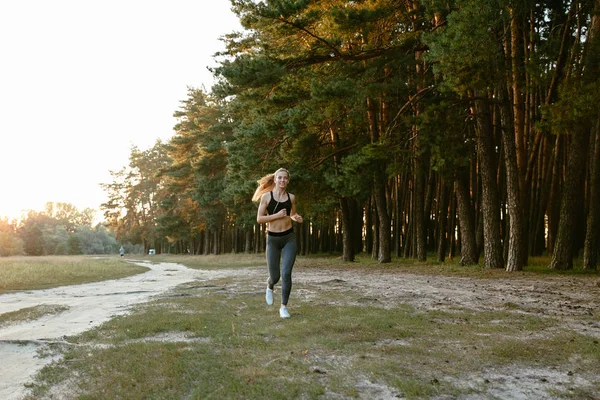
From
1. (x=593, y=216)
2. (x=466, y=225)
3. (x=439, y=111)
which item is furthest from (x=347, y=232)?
(x=593, y=216)

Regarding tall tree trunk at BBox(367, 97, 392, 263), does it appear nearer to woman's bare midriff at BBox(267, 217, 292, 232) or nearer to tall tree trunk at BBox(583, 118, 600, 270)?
tall tree trunk at BBox(583, 118, 600, 270)

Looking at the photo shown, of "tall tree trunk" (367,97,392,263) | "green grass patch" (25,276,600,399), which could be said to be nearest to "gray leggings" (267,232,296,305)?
"green grass patch" (25,276,600,399)

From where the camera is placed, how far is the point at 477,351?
209 inches

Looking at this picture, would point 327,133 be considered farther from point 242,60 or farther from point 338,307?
point 338,307

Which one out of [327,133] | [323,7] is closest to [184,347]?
[323,7]

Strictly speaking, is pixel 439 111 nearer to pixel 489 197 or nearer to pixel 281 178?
pixel 489 197

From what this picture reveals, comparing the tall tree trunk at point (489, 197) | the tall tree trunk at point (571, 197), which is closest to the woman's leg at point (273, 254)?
the tall tree trunk at point (571, 197)

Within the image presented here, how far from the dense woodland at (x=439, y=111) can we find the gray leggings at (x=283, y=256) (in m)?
8.15

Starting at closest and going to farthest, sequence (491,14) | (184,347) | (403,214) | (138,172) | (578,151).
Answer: (184,347)
(491,14)
(578,151)
(403,214)
(138,172)

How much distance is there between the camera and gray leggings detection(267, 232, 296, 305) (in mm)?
7461

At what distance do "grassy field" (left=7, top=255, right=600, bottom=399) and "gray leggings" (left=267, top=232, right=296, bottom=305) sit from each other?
53 cm

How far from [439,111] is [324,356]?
1281 cm

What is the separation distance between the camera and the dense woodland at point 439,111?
14172 millimetres

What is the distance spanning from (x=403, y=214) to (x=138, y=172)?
174 feet
